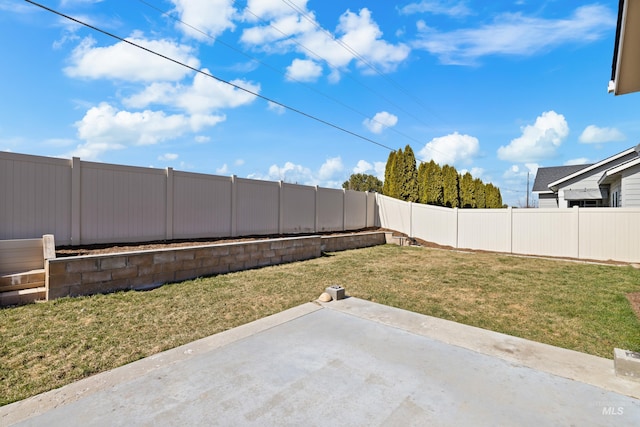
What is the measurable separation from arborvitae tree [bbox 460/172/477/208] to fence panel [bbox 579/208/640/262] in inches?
523

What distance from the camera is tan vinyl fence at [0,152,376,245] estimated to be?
20.0 feet

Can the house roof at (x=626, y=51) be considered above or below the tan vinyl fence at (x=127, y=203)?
above

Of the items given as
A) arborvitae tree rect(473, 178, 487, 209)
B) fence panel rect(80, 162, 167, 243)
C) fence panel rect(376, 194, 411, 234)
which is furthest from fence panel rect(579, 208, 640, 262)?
arborvitae tree rect(473, 178, 487, 209)

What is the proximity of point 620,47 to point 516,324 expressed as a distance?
11.5ft

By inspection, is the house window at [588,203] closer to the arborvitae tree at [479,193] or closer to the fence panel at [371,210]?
the arborvitae tree at [479,193]

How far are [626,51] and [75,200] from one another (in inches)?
365

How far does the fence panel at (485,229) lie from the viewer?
1212cm

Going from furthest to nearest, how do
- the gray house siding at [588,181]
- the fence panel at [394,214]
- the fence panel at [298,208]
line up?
the gray house siding at [588,181] → the fence panel at [394,214] → the fence panel at [298,208]

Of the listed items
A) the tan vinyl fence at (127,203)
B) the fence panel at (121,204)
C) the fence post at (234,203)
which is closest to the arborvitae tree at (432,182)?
the tan vinyl fence at (127,203)

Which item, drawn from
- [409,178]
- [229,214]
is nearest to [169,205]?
[229,214]

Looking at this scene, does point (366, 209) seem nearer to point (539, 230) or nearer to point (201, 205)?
point (539, 230)

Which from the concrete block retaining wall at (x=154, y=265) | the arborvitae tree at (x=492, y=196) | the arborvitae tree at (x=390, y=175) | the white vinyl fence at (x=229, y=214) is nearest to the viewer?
the concrete block retaining wall at (x=154, y=265)

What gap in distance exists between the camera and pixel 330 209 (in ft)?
46.3

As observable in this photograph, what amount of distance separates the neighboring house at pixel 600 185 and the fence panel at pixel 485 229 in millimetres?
3980
